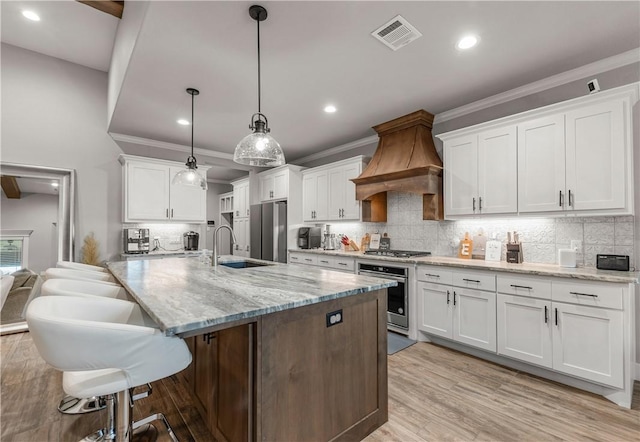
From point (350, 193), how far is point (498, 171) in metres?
2.12

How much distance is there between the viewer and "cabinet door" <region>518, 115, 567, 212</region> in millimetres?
2670

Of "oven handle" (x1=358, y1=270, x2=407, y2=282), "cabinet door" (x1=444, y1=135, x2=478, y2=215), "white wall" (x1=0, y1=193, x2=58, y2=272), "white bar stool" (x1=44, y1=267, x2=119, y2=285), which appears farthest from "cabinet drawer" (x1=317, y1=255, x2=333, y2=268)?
"white wall" (x1=0, y1=193, x2=58, y2=272)

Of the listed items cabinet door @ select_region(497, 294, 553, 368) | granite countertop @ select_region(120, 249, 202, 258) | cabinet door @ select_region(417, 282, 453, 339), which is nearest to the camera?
cabinet door @ select_region(497, 294, 553, 368)

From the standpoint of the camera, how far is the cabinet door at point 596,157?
237 centimetres

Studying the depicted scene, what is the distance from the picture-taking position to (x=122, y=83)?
301cm

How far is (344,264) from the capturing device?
4.26 m

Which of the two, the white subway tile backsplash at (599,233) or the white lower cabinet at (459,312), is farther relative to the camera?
the white lower cabinet at (459,312)

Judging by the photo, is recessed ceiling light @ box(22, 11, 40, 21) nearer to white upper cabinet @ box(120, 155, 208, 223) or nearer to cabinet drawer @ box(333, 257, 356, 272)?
white upper cabinet @ box(120, 155, 208, 223)

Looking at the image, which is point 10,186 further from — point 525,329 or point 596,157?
point 596,157

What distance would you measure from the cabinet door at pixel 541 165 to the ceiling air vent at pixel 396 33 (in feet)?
4.92

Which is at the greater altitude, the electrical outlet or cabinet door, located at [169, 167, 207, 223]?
cabinet door, located at [169, 167, 207, 223]

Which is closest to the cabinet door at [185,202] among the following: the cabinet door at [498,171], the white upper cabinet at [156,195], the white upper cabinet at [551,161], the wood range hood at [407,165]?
the white upper cabinet at [156,195]

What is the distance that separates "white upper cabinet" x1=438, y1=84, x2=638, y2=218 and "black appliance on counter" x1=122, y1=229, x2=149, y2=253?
4.46 metres

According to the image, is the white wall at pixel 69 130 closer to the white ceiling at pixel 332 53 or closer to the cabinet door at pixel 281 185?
the white ceiling at pixel 332 53
